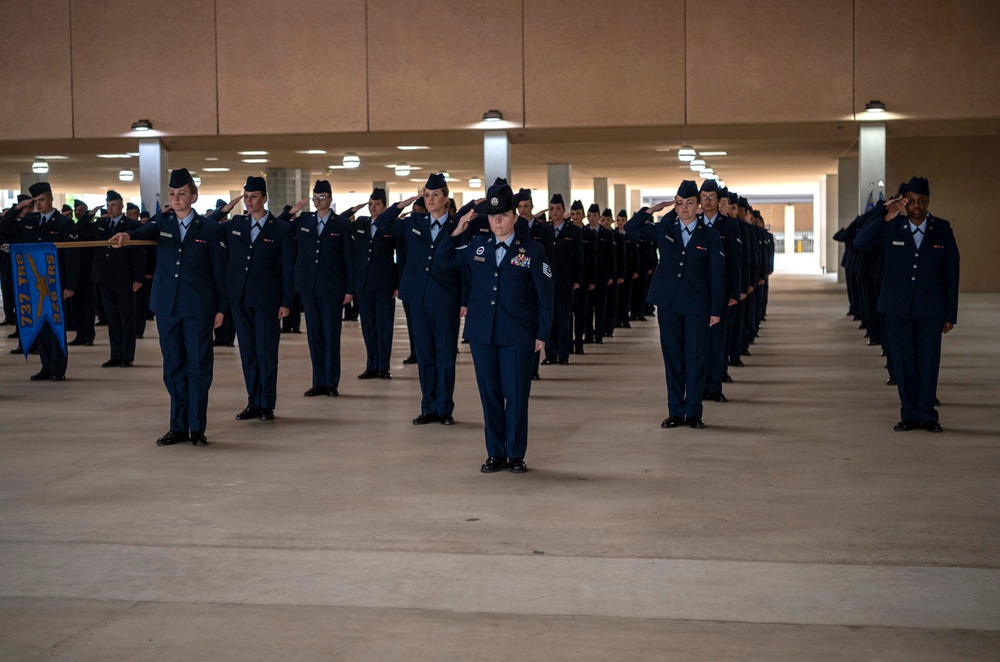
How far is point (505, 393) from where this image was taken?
749 cm

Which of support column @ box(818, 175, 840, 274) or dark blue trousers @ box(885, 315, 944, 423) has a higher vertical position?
support column @ box(818, 175, 840, 274)

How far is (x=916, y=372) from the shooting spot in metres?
8.97

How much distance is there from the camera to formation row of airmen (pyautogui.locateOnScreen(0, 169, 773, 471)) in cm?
746

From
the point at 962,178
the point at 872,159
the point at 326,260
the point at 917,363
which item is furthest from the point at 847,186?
the point at 917,363

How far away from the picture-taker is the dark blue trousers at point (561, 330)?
46.4ft

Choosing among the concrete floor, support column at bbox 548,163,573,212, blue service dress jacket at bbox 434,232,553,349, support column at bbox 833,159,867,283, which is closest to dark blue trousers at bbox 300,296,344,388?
the concrete floor

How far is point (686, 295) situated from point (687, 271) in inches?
7.0

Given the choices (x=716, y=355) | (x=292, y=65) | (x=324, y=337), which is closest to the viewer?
(x=716, y=355)

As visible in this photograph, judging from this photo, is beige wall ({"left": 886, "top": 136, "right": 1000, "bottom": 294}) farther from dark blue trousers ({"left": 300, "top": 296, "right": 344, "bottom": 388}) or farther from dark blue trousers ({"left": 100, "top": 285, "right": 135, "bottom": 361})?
dark blue trousers ({"left": 300, "top": 296, "right": 344, "bottom": 388})

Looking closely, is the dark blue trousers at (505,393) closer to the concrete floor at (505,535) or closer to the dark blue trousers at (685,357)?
the concrete floor at (505,535)

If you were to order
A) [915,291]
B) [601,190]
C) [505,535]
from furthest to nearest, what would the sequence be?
[601,190], [915,291], [505,535]

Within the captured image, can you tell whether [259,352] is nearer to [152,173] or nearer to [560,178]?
[152,173]

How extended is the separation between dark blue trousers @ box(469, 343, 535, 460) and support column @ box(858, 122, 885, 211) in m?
13.4

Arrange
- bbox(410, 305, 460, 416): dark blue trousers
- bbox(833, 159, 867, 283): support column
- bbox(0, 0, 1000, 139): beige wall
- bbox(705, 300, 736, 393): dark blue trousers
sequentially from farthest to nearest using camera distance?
bbox(833, 159, 867, 283): support column
bbox(0, 0, 1000, 139): beige wall
bbox(705, 300, 736, 393): dark blue trousers
bbox(410, 305, 460, 416): dark blue trousers
